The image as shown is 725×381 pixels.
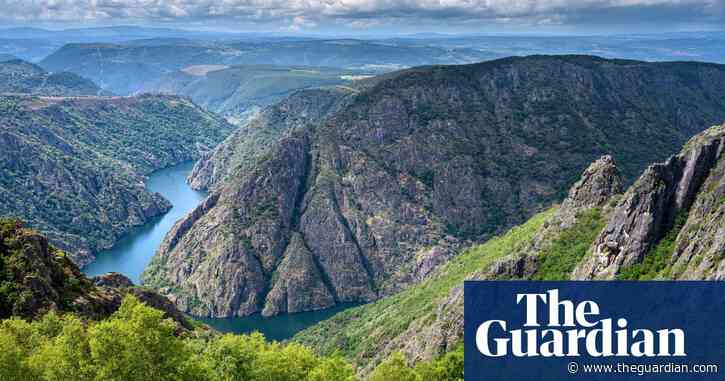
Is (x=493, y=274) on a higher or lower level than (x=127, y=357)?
lower

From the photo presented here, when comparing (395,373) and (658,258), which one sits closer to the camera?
(395,373)

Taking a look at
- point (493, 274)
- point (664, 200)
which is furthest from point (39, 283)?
point (664, 200)

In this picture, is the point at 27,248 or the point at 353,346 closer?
the point at 27,248

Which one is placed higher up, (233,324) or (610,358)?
(610,358)

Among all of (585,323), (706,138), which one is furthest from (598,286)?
(706,138)

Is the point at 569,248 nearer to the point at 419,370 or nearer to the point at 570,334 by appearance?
the point at 419,370

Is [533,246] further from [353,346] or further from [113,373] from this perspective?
[113,373]
